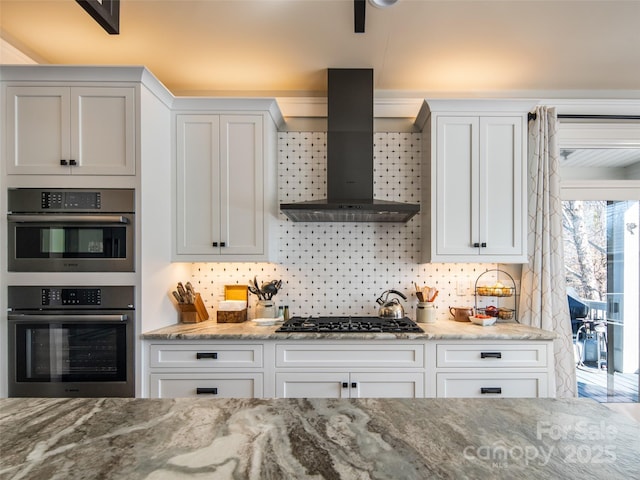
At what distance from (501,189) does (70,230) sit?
9.52 ft

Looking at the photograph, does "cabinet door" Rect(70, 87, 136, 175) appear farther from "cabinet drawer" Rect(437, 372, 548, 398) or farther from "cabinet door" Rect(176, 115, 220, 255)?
"cabinet drawer" Rect(437, 372, 548, 398)

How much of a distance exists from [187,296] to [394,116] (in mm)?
2163

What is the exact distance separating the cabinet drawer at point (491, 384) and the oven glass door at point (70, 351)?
203cm

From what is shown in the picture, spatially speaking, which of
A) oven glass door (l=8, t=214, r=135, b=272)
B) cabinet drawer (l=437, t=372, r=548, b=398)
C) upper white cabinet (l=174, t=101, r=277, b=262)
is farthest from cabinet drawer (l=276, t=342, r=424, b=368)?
oven glass door (l=8, t=214, r=135, b=272)

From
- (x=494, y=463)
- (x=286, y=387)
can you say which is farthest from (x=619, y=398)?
(x=494, y=463)

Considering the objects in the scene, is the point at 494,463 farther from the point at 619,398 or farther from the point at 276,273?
the point at 619,398

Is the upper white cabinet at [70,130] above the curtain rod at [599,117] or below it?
below

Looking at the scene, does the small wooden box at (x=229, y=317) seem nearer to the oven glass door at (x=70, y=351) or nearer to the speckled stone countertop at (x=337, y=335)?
the speckled stone countertop at (x=337, y=335)

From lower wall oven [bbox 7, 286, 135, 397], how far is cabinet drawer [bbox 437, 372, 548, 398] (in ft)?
6.48

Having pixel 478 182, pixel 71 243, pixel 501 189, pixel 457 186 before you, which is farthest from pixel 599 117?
pixel 71 243

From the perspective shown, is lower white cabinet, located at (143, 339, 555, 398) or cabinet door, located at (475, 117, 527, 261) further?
cabinet door, located at (475, 117, 527, 261)

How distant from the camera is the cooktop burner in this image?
2371mm

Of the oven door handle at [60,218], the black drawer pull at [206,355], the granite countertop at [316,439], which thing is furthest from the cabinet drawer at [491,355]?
the oven door handle at [60,218]

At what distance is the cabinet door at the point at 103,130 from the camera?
2184 mm
